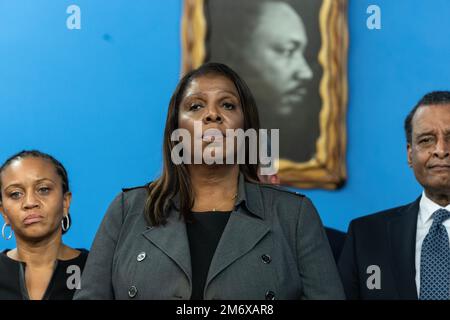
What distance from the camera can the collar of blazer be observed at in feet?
5.74

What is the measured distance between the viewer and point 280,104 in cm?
275

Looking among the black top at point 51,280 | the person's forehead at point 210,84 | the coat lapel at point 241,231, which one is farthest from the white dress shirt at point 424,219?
the black top at point 51,280

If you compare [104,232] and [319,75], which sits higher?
[319,75]

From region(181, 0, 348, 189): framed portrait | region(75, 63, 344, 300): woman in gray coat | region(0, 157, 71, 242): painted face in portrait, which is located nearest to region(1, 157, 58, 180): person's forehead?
region(0, 157, 71, 242): painted face in portrait

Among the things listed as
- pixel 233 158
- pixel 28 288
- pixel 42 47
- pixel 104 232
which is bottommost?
pixel 28 288

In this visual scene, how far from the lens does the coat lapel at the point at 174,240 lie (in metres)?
1.64

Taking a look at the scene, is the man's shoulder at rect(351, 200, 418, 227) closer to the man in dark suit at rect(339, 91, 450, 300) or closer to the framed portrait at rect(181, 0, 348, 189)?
the man in dark suit at rect(339, 91, 450, 300)

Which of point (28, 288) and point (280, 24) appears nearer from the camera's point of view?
point (28, 288)

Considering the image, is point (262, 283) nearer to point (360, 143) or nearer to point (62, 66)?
point (360, 143)

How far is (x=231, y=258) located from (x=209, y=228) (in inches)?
4.8

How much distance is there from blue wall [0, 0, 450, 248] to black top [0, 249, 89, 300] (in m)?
0.74

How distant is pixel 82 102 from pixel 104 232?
1143 mm

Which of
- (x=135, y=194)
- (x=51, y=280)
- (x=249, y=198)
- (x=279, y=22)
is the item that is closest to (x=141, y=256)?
(x=135, y=194)
